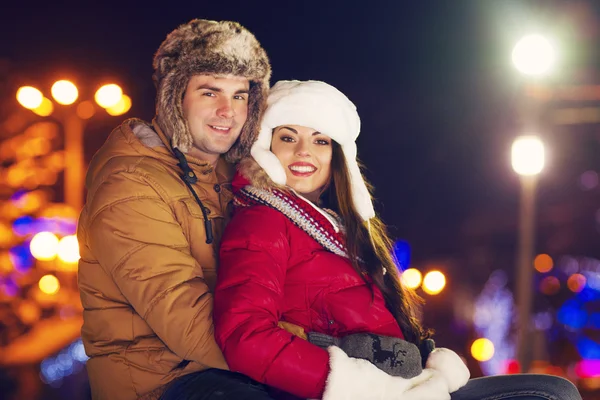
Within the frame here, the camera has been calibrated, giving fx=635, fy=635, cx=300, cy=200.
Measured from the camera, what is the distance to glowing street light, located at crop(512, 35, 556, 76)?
9219mm

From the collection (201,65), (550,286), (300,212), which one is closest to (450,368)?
(300,212)

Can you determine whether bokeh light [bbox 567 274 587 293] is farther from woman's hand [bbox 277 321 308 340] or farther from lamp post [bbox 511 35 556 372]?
woman's hand [bbox 277 321 308 340]

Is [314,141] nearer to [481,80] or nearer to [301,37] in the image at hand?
[301,37]

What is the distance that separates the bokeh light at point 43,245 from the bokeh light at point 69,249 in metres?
1.06

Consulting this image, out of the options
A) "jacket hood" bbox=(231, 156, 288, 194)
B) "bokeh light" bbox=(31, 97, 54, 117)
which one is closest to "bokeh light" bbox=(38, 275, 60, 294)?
"bokeh light" bbox=(31, 97, 54, 117)

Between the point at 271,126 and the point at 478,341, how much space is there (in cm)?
3860

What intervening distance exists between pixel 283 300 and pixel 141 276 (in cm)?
69

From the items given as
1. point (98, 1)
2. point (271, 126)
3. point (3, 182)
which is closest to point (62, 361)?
point (3, 182)

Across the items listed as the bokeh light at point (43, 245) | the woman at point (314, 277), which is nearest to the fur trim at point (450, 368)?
the woman at point (314, 277)

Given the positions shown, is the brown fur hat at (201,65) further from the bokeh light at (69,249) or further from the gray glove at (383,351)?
the bokeh light at (69,249)

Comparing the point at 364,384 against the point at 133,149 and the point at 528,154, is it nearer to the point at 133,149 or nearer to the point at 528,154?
the point at 133,149

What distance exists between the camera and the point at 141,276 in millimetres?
2953

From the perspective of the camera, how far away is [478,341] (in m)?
39.5

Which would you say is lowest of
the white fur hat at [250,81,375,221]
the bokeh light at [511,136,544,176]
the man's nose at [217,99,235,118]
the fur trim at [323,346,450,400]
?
the fur trim at [323,346,450,400]
